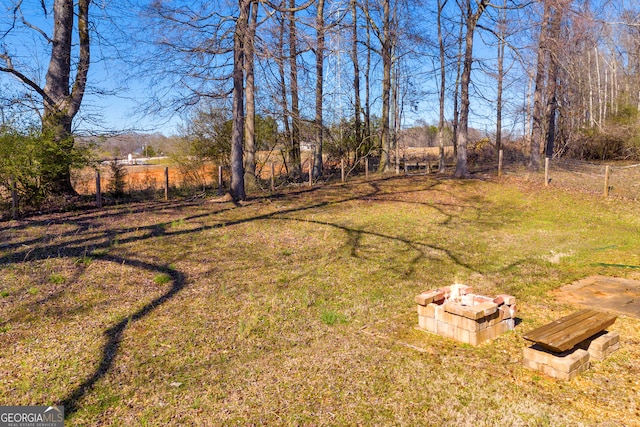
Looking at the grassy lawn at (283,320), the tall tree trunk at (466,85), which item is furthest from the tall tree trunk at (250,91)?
the tall tree trunk at (466,85)

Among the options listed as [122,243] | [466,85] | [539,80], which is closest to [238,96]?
[122,243]

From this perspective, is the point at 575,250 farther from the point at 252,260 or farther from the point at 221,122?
the point at 221,122

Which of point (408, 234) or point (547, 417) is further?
point (408, 234)

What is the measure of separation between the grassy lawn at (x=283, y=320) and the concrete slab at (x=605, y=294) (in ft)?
Answer: 0.85

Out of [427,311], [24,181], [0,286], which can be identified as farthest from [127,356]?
[24,181]

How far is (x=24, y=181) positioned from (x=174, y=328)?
6.98 metres

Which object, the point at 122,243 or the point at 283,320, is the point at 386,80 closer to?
the point at 122,243

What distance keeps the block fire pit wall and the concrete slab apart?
53.3 inches

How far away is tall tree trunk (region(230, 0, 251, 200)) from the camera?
1088 cm

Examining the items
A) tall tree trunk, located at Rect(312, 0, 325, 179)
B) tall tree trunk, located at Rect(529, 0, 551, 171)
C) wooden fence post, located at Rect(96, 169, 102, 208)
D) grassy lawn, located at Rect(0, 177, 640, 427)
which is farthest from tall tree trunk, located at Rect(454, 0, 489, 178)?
wooden fence post, located at Rect(96, 169, 102, 208)

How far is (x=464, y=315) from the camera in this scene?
4223 mm

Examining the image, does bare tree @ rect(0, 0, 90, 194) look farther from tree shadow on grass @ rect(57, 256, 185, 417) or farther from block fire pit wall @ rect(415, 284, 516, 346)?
block fire pit wall @ rect(415, 284, 516, 346)

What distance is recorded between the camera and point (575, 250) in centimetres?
799

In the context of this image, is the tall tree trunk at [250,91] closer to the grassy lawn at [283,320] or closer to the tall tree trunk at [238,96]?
the tall tree trunk at [238,96]
